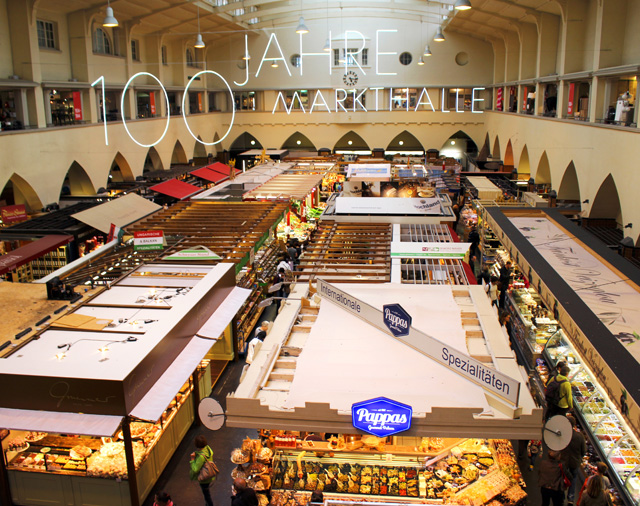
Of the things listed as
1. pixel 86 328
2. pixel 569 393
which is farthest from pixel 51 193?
pixel 569 393

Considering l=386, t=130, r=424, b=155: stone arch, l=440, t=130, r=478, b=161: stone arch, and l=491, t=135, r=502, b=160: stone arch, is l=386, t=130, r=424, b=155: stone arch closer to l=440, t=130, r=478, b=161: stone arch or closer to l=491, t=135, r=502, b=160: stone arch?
l=440, t=130, r=478, b=161: stone arch

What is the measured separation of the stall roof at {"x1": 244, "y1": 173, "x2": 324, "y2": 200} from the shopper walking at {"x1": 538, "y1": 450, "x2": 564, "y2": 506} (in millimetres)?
11008

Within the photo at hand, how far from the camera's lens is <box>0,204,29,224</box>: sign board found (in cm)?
1360

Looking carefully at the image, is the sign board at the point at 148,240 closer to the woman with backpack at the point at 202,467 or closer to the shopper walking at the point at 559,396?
the woman with backpack at the point at 202,467

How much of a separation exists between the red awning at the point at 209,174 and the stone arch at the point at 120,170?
2445mm

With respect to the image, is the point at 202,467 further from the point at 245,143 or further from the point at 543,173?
the point at 245,143

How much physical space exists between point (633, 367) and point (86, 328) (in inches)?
240

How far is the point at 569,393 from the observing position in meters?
7.48

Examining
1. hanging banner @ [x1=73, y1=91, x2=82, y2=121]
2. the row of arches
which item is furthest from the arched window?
the row of arches

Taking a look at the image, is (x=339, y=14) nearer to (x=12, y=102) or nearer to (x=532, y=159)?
(x=532, y=159)

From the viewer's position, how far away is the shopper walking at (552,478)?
6320 mm

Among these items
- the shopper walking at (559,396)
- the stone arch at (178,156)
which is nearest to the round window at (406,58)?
the stone arch at (178,156)

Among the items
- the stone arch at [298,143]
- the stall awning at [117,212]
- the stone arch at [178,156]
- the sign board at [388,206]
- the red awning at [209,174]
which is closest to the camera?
the stall awning at [117,212]

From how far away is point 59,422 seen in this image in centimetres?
620
